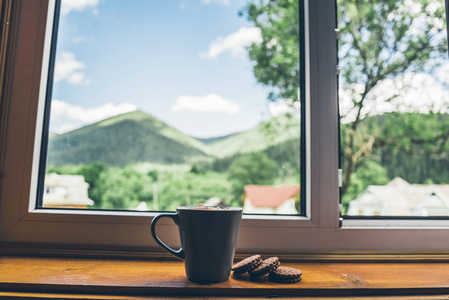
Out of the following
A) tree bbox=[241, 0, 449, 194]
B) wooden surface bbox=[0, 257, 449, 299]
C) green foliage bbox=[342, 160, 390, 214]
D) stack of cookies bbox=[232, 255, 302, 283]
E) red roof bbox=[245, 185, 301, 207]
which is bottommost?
wooden surface bbox=[0, 257, 449, 299]

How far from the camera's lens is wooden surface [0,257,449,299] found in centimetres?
49

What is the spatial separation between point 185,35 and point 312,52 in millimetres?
667

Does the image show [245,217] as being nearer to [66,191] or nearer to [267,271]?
[267,271]

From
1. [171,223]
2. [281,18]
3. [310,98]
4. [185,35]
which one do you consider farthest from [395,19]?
[171,223]

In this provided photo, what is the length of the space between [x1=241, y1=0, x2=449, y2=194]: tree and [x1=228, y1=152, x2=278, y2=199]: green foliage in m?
0.29

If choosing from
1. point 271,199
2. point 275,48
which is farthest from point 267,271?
point 275,48

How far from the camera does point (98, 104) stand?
989 mm

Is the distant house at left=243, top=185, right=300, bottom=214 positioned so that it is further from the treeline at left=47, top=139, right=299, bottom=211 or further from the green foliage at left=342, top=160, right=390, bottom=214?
the green foliage at left=342, top=160, right=390, bottom=214

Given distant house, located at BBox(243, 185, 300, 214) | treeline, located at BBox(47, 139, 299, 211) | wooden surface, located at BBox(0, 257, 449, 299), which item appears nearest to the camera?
wooden surface, located at BBox(0, 257, 449, 299)

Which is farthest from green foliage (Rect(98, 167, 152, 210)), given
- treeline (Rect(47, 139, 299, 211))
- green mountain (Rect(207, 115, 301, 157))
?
green mountain (Rect(207, 115, 301, 157))

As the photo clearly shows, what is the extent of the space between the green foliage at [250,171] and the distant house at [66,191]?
2.11 ft

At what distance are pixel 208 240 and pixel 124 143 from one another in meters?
0.59

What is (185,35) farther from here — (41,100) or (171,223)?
(171,223)

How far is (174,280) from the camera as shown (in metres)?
0.53
